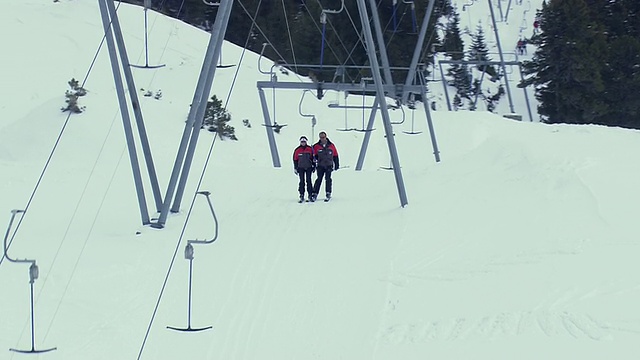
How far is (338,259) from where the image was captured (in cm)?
1388

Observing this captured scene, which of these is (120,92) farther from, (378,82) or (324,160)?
(324,160)

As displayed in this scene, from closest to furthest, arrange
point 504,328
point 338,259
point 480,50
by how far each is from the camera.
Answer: point 504,328 < point 338,259 < point 480,50

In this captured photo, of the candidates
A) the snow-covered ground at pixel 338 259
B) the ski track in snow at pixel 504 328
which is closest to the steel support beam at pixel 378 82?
the snow-covered ground at pixel 338 259

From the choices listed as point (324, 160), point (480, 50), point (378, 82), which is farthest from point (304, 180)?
point (480, 50)

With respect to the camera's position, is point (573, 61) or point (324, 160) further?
point (573, 61)

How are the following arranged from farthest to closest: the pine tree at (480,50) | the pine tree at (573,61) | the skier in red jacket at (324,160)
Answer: the pine tree at (573,61)
the pine tree at (480,50)
the skier in red jacket at (324,160)

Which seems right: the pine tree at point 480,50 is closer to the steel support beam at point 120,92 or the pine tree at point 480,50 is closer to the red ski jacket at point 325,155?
the red ski jacket at point 325,155

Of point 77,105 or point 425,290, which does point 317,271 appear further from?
point 77,105

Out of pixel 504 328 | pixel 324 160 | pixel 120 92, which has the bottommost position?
pixel 504 328

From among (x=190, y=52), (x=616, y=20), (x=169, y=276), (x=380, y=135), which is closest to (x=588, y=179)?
(x=169, y=276)

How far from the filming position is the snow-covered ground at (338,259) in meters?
10.2

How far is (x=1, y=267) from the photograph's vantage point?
13188mm

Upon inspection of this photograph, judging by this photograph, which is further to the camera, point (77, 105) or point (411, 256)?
point (77, 105)

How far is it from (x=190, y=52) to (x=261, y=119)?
6.11 meters
